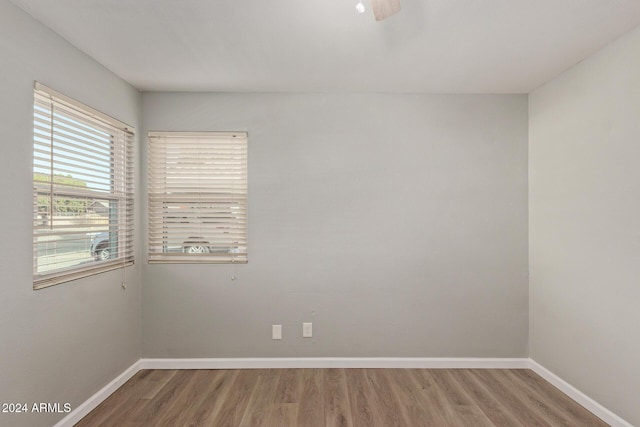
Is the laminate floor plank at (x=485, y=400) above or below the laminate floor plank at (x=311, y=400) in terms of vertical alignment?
below

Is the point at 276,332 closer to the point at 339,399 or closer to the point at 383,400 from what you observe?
the point at 339,399

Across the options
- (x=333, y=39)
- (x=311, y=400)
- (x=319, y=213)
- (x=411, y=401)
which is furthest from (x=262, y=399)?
(x=333, y=39)

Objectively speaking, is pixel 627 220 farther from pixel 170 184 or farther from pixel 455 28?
pixel 170 184

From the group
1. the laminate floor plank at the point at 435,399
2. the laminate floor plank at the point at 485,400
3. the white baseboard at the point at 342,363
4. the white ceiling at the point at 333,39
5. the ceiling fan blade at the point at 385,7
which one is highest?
the white ceiling at the point at 333,39

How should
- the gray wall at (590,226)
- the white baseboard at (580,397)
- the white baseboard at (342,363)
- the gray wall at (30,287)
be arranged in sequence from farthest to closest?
1. the white baseboard at (342,363)
2. the white baseboard at (580,397)
3. the gray wall at (590,226)
4. the gray wall at (30,287)

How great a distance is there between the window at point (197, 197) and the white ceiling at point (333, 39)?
0.53 metres

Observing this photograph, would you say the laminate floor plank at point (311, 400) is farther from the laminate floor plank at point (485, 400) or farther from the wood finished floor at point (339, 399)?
the laminate floor plank at point (485, 400)

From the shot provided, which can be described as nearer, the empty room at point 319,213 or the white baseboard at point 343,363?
the empty room at point 319,213

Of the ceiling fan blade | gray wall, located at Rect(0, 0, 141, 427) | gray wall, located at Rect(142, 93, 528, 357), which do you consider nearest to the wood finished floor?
gray wall, located at Rect(142, 93, 528, 357)

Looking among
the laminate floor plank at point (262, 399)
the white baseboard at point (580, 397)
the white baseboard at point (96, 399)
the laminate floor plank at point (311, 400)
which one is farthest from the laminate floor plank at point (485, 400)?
the white baseboard at point (96, 399)

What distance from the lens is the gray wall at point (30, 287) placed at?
1888mm

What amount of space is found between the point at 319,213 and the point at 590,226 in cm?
206

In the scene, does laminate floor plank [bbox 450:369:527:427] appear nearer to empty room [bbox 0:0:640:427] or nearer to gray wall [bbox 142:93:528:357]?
empty room [bbox 0:0:640:427]

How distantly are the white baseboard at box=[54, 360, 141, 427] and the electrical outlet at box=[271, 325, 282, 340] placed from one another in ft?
3.99
